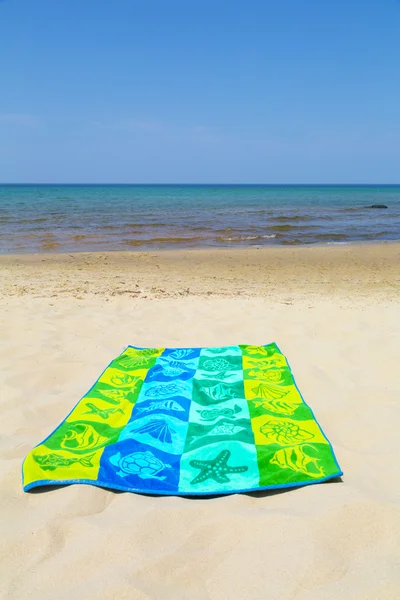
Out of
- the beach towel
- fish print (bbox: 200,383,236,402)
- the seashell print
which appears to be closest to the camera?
the beach towel

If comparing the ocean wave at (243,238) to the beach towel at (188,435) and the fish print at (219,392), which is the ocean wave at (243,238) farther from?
the fish print at (219,392)

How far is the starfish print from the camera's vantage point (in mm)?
2318

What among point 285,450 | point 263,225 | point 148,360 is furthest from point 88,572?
point 263,225

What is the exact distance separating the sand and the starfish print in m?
0.18

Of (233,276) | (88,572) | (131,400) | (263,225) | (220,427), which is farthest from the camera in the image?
(263,225)

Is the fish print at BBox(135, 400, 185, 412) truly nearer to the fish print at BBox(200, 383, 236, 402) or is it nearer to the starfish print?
the fish print at BBox(200, 383, 236, 402)

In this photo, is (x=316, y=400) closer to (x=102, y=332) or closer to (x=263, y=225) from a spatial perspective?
(x=102, y=332)

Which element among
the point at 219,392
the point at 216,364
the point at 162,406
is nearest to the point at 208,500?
the point at 162,406

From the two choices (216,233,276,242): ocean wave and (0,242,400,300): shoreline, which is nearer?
(0,242,400,300): shoreline

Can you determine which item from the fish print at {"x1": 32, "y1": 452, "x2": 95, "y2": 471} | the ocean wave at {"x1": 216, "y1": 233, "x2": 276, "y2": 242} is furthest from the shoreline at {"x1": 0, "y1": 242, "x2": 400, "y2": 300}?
the fish print at {"x1": 32, "y1": 452, "x2": 95, "y2": 471}

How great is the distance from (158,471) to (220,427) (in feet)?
1.80

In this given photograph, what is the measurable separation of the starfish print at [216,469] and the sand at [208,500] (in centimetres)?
18

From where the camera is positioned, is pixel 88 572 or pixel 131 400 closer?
pixel 88 572

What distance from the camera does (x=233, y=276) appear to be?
9438mm
